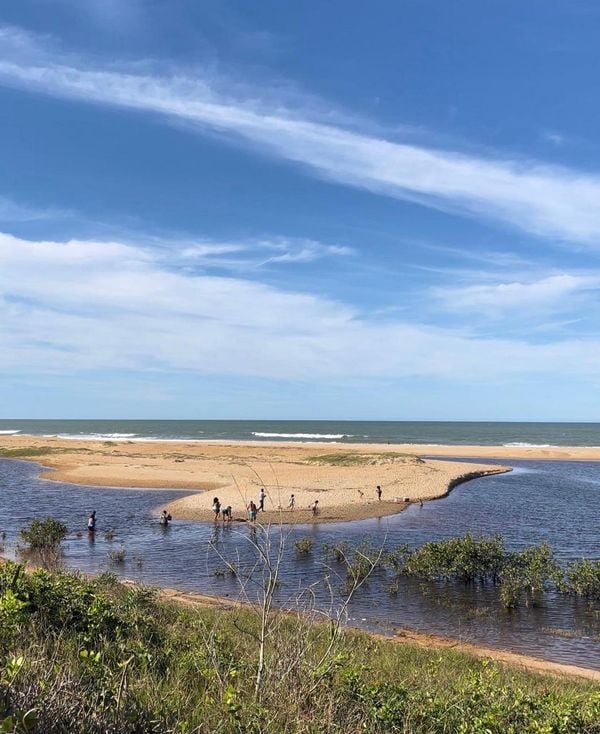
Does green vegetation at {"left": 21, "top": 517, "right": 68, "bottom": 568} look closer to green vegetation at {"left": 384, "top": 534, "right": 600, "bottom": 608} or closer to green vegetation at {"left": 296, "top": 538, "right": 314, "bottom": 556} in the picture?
green vegetation at {"left": 296, "top": 538, "right": 314, "bottom": 556}

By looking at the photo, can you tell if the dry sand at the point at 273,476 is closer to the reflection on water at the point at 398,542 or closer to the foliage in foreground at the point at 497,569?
the reflection on water at the point at 398,542

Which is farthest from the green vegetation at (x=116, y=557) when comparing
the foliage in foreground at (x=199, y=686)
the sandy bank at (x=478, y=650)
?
the foliage in foreground at (x=199, y=686)

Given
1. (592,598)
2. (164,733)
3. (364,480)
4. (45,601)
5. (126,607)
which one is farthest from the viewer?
(364,480)

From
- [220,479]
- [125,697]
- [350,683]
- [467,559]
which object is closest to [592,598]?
[467,559]

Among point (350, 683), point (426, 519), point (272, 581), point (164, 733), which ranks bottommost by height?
point (426, 519)

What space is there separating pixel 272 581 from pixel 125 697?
1895 mm

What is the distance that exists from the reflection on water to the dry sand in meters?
2.39

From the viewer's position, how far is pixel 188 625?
12.2 metres

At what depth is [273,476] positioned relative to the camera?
54.3 m

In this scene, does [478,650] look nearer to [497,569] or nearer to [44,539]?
[497,569]

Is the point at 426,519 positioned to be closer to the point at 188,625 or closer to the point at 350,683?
the point at 188,625

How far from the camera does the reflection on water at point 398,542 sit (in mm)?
17953

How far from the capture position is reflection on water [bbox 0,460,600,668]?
1795cm

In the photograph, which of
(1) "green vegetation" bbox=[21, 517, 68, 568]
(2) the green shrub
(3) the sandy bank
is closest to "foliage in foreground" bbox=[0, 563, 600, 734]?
(3) the sandy bank
